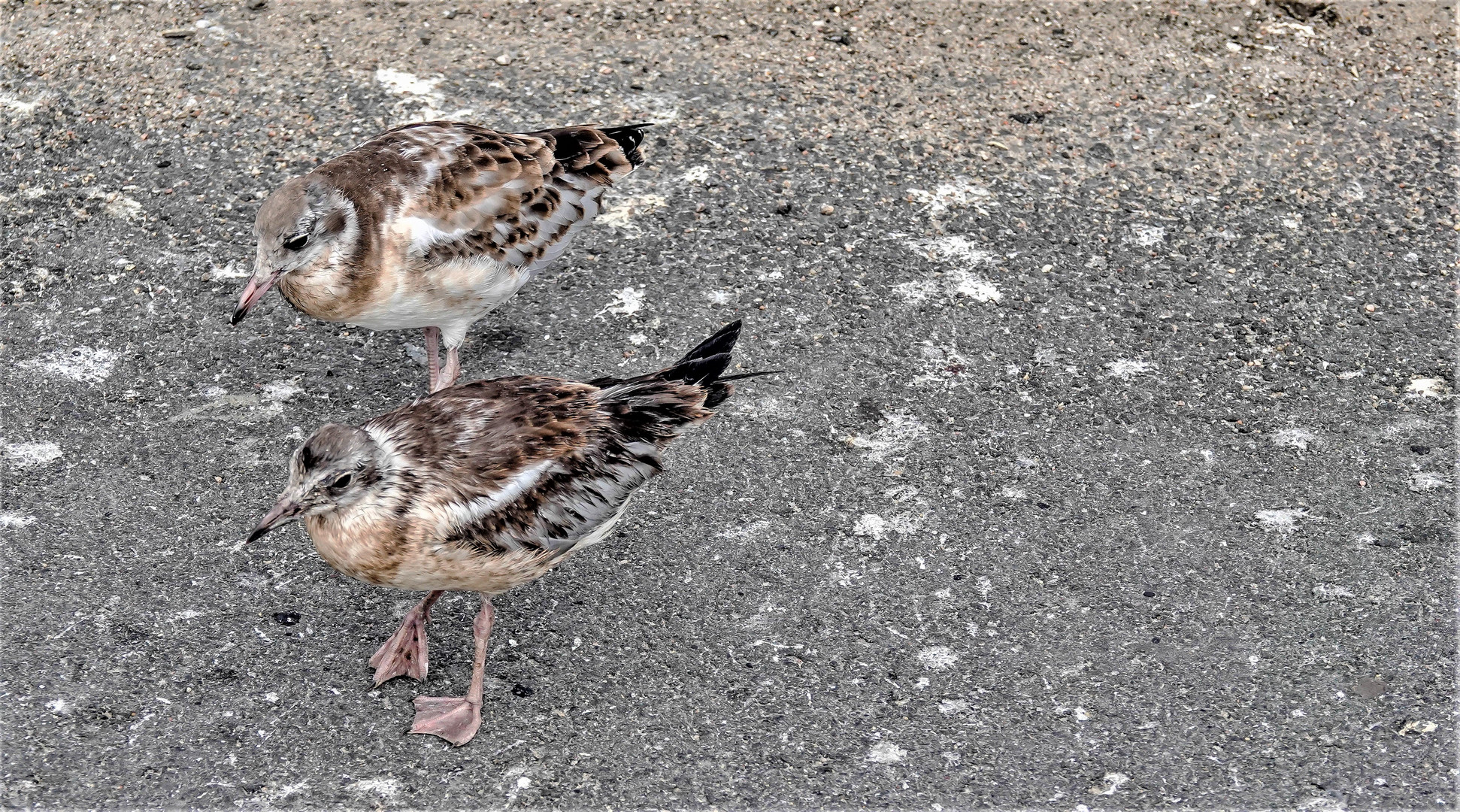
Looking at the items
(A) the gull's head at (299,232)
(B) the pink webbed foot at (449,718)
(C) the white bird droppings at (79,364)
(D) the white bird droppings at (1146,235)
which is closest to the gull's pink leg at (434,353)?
(A) the gull's head at (299,232)

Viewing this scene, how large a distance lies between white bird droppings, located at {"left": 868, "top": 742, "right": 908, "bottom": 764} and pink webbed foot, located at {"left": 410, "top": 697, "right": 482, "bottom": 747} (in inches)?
52.6

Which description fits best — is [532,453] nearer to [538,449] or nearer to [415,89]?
[538,449]

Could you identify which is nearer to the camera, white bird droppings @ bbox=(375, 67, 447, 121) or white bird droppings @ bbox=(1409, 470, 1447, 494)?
white bird droppings @ bbox=(1409, 470, 1447, 494)

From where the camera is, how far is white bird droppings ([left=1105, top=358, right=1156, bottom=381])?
21.4 feet

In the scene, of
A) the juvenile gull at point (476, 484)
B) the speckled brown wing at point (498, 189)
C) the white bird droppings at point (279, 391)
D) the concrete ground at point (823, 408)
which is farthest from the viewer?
the white bird droppings at point (279, 391)

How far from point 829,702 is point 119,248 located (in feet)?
14.0

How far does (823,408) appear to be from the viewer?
6375 millimetres

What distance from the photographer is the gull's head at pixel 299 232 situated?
578 centimetres

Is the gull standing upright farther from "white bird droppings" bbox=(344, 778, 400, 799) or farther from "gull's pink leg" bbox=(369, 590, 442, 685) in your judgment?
"white bird droppings" bbox=(344, 778, 400, 799)

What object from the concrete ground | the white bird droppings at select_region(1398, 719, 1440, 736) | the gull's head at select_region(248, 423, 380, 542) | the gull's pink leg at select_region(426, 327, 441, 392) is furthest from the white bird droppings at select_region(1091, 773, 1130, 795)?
the gull's pink leg at select_region(426, 327, 441, 392)

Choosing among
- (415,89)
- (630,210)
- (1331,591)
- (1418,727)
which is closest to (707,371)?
(630,210)

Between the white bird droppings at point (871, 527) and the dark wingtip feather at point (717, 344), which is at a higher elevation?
the dark wingtip feather at point (717, 344)

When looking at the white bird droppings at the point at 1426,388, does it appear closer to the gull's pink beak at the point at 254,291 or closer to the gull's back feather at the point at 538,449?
the gull's back feather at the point at 538,449

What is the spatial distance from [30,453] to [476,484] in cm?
228
